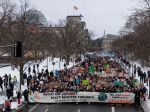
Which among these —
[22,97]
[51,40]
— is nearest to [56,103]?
[22,97]

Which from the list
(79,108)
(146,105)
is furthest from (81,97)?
(146,105)

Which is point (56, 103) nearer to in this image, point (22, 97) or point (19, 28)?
point (22, 97)

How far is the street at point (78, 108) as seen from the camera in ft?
107

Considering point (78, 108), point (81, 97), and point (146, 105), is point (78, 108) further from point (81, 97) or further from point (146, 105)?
point (146, 105)

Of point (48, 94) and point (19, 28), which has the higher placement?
point (19, 28)

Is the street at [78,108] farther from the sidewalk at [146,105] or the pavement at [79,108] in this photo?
the sidewalk at [146,105]

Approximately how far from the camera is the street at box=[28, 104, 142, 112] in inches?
1282

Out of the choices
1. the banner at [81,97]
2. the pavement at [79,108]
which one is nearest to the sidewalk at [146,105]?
the pavement at [79,108]

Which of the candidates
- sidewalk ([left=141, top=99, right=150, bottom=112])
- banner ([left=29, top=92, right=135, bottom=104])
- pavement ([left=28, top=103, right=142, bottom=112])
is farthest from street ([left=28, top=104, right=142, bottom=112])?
banner ([left=29, top=92, right=135, bottom=104])

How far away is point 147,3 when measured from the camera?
4553cm

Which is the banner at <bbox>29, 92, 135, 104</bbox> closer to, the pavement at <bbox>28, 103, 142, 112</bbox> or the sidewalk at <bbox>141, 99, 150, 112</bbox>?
the pavement at <bbox>28, 103, 142, 112</bbox>

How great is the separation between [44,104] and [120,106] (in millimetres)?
5668

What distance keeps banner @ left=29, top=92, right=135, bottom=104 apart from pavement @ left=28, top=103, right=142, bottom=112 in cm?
63

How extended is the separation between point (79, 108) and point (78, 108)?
0.07 m
